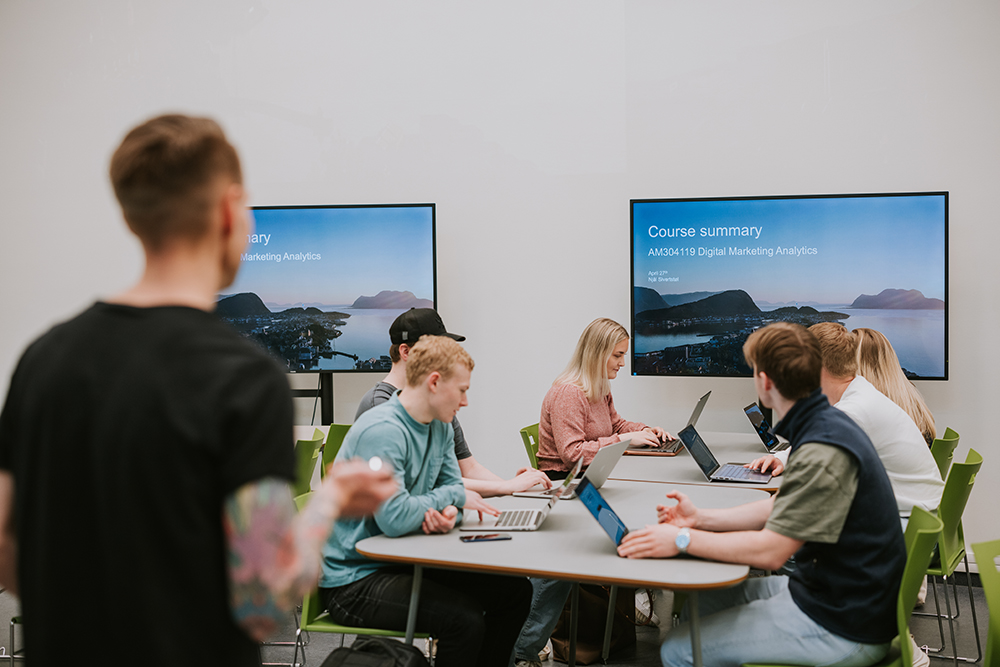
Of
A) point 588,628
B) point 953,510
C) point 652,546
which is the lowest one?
point 588,628

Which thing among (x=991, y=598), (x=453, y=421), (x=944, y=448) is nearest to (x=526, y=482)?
(x=453, y=421)

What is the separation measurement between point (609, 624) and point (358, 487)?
2469mm

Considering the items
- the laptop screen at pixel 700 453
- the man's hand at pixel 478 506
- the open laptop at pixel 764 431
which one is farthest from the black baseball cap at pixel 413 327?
the open laptop at pixel 764 431

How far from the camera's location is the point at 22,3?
5238mm

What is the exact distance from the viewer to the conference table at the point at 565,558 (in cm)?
198

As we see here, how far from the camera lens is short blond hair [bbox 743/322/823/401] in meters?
2.11

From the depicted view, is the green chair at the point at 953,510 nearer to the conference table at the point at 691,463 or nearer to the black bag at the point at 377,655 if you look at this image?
the conference table at the point at 691,463

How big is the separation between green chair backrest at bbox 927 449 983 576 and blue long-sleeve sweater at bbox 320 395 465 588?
70.6 inches

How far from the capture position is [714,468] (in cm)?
322

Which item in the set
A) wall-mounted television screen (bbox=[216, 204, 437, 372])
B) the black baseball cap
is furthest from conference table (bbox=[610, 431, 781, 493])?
wall-mounted television screen (bbox=[216, 204, 437, 372])

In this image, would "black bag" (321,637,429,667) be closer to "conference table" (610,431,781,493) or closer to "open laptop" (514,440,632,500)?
"open laptop" (514,440,632,500)

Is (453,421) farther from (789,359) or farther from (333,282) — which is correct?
(333,282)

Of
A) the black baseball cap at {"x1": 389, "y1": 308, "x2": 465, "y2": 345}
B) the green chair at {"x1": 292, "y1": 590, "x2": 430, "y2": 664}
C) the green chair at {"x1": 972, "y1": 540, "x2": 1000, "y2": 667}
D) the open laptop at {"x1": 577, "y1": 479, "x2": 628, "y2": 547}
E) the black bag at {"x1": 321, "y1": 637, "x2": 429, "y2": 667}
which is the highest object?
the black baseball cap at {"x1": 389, "y1": 308, "x2": 465, "y2": 345}

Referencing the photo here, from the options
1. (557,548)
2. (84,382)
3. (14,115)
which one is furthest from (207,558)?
(14,115)
